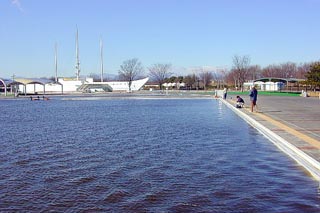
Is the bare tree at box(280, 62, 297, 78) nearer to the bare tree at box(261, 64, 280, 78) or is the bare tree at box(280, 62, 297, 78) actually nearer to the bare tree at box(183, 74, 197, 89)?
the bare tree at box(261, 64, 280, 78)

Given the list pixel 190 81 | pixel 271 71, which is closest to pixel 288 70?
pixel 271 71

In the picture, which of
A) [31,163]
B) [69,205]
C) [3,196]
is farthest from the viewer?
[31,163]

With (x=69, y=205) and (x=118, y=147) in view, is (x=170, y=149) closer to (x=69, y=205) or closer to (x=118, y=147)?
(x=118, y=147)

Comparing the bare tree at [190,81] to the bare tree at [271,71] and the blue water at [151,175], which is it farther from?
the blue water at [151,175]

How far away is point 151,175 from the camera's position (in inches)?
378

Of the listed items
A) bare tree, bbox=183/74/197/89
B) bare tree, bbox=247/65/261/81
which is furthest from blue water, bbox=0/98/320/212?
bare tree, bbox=247/65/261/81

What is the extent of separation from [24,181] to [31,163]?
2.01 metres

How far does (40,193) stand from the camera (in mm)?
8164

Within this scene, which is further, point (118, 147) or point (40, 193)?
point (118, 147)

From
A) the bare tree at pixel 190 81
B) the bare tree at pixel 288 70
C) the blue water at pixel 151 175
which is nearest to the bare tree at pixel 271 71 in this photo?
the bare tree at pixel 288 70

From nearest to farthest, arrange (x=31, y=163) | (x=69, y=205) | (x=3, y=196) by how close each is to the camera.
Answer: (x=69, y=205) < (x=3, y=196) < (x=31, y=163)

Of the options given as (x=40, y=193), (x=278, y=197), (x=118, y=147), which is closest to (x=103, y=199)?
(x=40, y=193)

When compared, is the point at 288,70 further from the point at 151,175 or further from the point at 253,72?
the point at 151,175

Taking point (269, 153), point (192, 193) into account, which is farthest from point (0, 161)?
point (269, 153)
